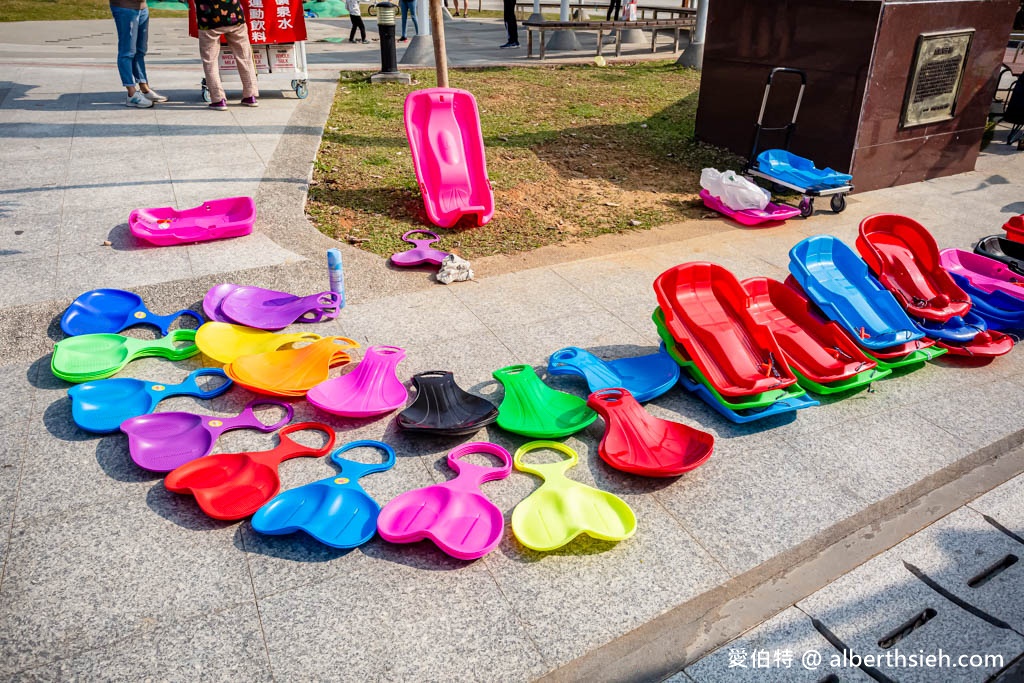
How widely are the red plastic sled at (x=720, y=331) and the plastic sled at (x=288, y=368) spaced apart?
6.21 ft

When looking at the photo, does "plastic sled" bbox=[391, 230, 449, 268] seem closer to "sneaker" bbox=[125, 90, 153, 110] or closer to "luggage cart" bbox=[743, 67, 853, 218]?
"luggage cart" bbox=[743, 67, 853, 218]

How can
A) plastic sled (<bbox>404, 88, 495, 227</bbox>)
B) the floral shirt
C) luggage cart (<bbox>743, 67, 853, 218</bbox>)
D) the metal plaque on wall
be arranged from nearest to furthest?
plastic sled (<bbox>404, 88, 495, 227</bbox>) < luggage cart (<bbox>743, 67, 853, 218</bbox>) < the metal plaque on wall < the floral shirt

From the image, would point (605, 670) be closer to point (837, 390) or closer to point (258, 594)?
point (258, 594)

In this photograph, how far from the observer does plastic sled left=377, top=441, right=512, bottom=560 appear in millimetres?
2973

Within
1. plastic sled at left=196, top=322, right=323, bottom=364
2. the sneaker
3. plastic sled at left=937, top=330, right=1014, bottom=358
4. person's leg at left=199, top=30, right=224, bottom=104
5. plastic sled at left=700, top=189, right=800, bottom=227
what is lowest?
plastic sled at left=937, top=330, right=1014, bottom=358

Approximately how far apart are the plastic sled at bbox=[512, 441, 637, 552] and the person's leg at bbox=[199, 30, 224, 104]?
8.10 metres

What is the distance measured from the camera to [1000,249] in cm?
591

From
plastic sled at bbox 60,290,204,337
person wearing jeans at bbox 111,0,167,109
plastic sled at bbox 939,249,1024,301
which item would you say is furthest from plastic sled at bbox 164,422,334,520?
person wearing jeans at bbox 111,0,167,109

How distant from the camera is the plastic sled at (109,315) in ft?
15.0

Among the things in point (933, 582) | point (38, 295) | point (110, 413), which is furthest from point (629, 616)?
point (38, 295)

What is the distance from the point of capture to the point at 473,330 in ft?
15.9

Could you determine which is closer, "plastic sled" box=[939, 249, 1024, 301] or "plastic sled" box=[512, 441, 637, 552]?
"plastic sled" box=[512, 441, 637, 552]

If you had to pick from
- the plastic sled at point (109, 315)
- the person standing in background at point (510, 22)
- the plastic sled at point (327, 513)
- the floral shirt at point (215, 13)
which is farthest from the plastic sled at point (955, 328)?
the person standing in background at point (510, 22)

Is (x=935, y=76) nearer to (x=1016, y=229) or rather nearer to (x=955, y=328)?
(x=1016, y=229)
